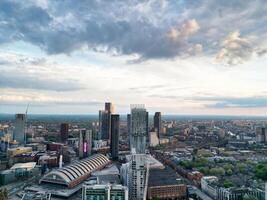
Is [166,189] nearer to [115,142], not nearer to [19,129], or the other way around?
[115,142]

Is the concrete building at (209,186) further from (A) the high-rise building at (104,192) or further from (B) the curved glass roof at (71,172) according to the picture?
(B) the curved glass roof at (71,172)

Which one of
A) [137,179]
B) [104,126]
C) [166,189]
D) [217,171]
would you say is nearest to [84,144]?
[104,126]

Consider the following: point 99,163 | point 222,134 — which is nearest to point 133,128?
point 99,163

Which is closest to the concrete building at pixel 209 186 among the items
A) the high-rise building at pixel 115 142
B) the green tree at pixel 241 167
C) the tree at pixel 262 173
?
the tree at pixel 262 173

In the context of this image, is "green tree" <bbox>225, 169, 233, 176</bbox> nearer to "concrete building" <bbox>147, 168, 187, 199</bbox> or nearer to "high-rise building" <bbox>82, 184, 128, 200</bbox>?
"concrete building" <bbox>147, 168, 187, 199</bbox>

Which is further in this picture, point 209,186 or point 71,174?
point 71,174

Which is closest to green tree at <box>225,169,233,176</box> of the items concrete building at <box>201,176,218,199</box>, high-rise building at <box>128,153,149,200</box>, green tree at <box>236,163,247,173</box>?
green tree at <box>236,163,247,173</box>
